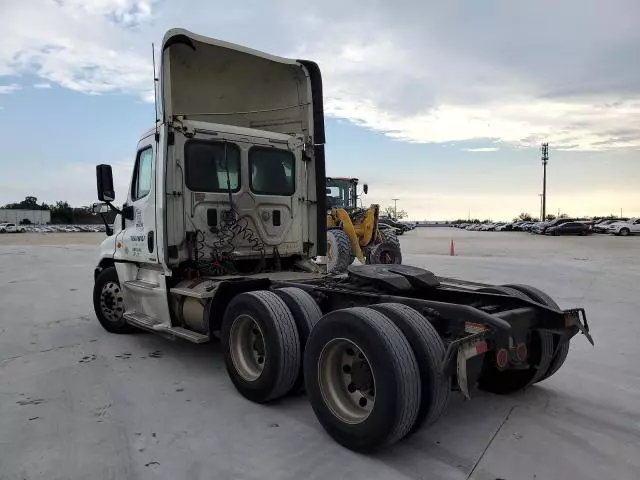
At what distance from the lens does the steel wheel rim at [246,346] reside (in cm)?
479

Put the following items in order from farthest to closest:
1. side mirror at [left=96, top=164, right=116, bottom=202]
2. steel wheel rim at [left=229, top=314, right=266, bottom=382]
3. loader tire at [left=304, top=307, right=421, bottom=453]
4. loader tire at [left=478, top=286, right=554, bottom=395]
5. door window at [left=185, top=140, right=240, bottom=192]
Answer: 1. side mirror at [left=96, top=164, right=116, bottom=202]
2. door window at [left=185, top=140, right=240, bottom=192]
3. steel wheel rim at [left=229, top=314, right=266, bottom=382]
4. loader tire at [left=478, top=286, right=554, bottom=395]
5. loader tire at [left=304, top=307, right=421, bottom=453]

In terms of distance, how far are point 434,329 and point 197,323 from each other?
2911 mm

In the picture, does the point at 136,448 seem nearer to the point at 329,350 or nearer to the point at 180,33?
the point at 329,350

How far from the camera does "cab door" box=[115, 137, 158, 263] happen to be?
6152 mm

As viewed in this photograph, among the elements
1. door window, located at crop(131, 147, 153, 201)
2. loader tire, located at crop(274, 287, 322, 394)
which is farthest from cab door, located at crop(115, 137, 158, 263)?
loader tire, located at crop(274, 287, 322, 394)

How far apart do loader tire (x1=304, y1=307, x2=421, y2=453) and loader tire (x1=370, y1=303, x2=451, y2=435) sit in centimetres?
5

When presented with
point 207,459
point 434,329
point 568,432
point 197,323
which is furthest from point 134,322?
point 568,432

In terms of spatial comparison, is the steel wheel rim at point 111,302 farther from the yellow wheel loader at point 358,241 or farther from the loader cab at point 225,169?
the yellow wheel loader at point 358,241

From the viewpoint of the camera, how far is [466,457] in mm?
3527

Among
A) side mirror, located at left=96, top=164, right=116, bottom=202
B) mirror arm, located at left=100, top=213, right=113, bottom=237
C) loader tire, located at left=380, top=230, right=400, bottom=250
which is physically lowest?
loader tire, located at left=380, top=230, right=400, bottom=250

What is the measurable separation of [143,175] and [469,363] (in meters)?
4.75

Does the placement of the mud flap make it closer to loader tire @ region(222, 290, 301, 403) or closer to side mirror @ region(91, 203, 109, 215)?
loader tire @ region(222, 290, 301, 403)

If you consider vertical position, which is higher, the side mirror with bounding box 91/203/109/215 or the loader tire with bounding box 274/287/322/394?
the side mirror with bounding box 91/203/109/215

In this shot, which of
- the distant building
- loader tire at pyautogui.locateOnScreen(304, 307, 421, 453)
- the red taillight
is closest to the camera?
loader tire at pyautogui.locateOnScreen(304, 307, 421, 453)
